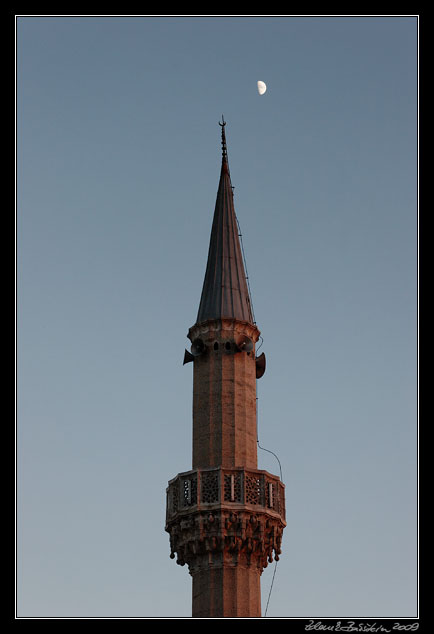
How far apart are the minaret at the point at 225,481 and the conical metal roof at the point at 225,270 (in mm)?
36

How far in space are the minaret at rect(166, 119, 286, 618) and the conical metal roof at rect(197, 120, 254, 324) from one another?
0.12 ft

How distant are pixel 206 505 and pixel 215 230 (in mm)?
8167

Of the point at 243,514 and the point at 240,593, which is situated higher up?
the point at 243,514

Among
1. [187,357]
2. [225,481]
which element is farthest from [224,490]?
[187,357]

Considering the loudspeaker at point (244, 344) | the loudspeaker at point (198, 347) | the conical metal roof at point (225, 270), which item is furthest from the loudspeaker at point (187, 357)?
the loudspeaker at point (244, 344)

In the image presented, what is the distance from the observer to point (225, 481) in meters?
28.8

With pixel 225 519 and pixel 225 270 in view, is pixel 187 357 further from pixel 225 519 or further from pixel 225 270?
pixel 225 519

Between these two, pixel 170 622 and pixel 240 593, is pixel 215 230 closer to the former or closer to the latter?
pixel 240 593

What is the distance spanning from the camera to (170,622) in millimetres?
19391

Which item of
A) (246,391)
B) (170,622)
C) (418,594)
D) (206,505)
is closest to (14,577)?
(170,622)

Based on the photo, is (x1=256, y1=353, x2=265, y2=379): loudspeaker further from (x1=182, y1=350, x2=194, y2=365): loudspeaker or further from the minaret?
(x1=182, y1=350, x2=194, y2=365): loudspeaker

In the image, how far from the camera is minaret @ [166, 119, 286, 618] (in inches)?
1121

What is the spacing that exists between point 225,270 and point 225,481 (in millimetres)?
6180

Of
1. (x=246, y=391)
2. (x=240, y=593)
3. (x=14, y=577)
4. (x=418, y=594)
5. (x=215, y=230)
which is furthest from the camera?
(x=215, y=230)
